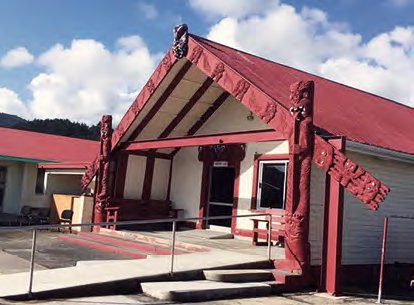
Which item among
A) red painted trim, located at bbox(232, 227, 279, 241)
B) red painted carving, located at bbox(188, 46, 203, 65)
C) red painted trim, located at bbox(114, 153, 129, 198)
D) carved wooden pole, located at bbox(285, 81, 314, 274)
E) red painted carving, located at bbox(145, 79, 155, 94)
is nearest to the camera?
carved wooden pole, located at bbox(285, 81, 314, 274)

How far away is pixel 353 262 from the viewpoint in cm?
1170

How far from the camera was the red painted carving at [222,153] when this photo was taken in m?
15.1

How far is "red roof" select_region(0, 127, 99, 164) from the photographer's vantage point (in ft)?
77.8

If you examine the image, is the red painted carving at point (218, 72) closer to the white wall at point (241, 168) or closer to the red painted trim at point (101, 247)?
the white wall at point (241, 168)

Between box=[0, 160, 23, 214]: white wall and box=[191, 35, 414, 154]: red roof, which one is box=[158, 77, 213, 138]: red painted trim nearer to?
box=[191, 35, 414, 154]: red roof

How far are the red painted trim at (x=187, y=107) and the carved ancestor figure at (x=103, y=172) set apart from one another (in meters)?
1.67

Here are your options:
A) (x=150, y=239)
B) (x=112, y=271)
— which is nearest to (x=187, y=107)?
(x=150, y=239)

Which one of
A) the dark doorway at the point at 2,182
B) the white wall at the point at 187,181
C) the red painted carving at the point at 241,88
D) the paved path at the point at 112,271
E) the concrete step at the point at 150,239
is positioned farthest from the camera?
the dark doorway at the point at 2,182

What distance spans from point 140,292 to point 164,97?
297 inches

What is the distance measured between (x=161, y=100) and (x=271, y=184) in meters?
4.00

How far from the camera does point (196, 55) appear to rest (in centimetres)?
1322

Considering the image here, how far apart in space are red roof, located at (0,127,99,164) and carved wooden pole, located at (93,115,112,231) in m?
6.68

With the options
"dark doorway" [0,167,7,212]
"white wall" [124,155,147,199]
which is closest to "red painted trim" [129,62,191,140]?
"white wall" [124,155,147,199]

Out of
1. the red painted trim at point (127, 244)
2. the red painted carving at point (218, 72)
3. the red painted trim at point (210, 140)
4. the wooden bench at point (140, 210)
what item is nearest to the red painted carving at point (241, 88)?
the red painted carving at point (218, 72)
